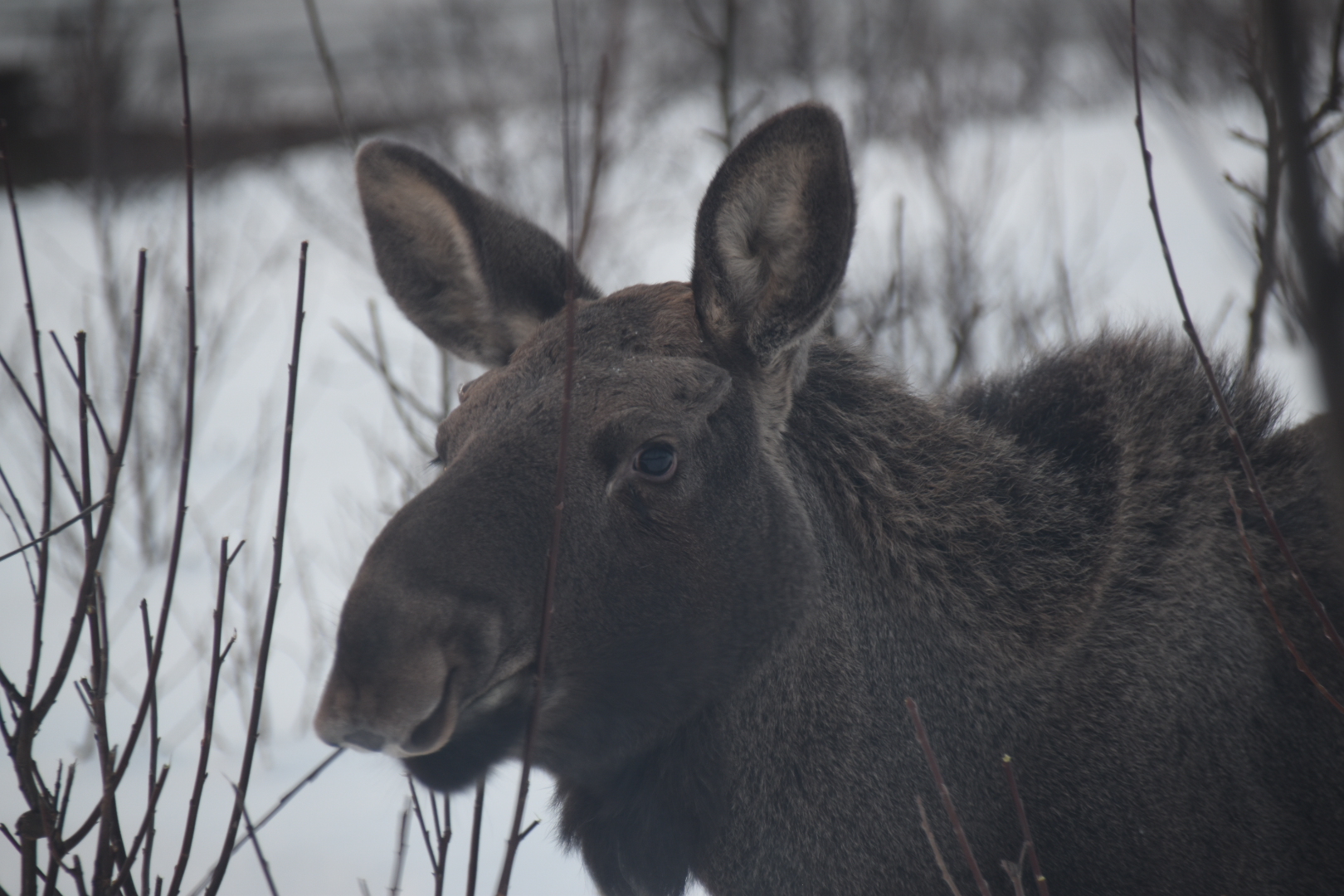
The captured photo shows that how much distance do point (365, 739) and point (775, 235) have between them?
1600 mm

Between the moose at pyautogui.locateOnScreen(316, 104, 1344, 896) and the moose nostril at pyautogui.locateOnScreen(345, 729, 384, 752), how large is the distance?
0.78 ft

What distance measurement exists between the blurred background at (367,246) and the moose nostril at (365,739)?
46.1 inches

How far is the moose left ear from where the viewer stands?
8.09 feet

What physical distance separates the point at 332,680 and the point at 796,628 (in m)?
1.14

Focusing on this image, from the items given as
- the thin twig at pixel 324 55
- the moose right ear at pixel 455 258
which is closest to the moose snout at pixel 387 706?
the moose right ear at pixel 455 258

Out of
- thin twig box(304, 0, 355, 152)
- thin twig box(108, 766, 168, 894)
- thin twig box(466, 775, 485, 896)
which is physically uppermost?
thin twig box(304, 0, 355, 152)

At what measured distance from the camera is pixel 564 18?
1166 cm

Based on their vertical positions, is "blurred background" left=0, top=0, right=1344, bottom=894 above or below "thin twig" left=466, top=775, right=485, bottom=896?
above

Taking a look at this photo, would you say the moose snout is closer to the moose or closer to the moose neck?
the moose

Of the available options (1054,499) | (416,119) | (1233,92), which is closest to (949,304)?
(1233,92)

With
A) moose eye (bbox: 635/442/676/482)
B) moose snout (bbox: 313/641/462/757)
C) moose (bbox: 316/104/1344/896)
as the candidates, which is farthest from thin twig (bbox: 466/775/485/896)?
moose eye (bbox: 635/442/676/482)

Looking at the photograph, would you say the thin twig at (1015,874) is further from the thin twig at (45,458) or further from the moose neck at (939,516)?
the thin twig at (45,458)

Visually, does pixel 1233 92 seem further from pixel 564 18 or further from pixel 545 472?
pixel 564 18

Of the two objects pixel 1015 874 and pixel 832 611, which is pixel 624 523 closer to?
pixel 832 611
